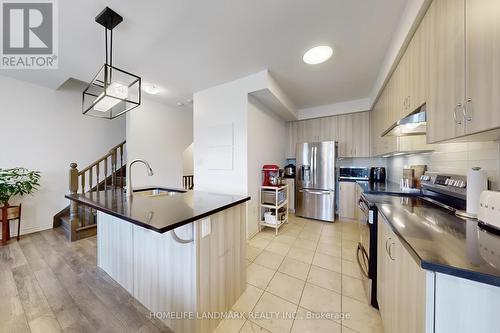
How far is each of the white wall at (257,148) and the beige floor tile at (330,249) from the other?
3.47 ft

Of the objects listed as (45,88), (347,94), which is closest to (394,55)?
(347,94)

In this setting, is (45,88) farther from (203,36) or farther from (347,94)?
(347,94)

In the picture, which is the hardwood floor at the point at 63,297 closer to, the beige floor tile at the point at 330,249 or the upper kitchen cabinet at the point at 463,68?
the beige floor tile at the point at 330,249

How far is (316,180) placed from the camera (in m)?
3.60

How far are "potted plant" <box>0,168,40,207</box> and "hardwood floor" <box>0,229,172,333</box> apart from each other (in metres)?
0.81

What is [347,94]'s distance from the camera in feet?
11.2

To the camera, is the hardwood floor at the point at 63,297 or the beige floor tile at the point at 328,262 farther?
the beige floor tile at the point at 328,262

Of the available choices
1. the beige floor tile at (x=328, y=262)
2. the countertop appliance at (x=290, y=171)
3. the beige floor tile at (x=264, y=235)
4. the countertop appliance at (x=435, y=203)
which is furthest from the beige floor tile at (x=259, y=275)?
the countertop appliance at (x=290, y=171)

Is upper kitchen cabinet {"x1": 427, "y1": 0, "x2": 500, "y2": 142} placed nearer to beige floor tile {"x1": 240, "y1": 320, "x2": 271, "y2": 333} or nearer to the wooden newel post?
beige floor tile {"x1": 240, "y1": 320, "x2": 271, "y2": 333}

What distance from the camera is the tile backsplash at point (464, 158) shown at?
1.08m

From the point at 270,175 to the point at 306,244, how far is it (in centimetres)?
128

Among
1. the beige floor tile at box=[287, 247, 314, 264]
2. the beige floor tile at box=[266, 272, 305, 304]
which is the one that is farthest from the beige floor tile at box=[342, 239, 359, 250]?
the beige floor tile at box=[266, 272, 305, 304]

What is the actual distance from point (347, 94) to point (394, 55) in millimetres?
1688

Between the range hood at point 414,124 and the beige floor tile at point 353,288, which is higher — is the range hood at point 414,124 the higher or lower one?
the higher one
